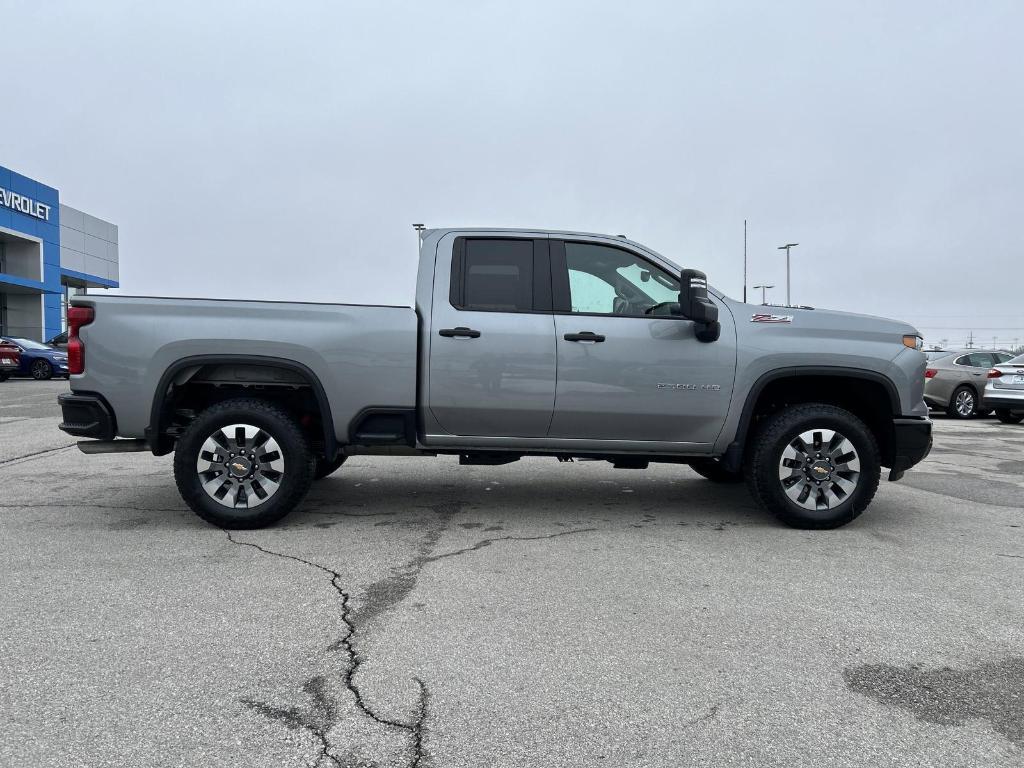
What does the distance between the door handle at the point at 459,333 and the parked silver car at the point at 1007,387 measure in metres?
12.0

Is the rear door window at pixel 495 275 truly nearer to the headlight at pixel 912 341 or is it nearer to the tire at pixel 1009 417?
the headlight at pixel 912 341

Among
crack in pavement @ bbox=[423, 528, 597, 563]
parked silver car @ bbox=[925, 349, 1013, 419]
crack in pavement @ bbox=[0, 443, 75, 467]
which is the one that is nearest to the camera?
crack in pavement @ bbox=[423, 528, 597, 563]

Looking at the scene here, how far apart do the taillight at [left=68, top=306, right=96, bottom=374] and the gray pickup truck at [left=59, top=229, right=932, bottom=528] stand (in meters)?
0.01

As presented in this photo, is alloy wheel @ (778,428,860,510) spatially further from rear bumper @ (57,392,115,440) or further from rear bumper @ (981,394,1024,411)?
rear bumper @ (981,394,1024,411)

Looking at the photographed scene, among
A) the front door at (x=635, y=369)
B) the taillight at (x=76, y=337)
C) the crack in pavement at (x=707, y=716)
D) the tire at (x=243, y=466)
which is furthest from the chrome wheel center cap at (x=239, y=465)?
the crack in pavement at (x=707, y=716)

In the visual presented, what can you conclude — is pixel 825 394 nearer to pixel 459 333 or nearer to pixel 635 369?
pixel 635 369

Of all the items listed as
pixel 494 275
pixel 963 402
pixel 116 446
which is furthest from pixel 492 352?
pixel 963 402

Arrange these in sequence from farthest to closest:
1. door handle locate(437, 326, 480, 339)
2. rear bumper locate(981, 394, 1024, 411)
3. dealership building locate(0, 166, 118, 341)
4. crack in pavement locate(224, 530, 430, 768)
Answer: dealership building locate(0, 166, 118, 341), rear bumper locate(981, 394, 1024, 411), door handle locate(437, 326, 480, 339), crack in pavement locate(224, 530, 430, 768)

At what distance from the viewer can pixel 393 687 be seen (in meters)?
2.71

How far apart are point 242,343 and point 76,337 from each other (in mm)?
1066

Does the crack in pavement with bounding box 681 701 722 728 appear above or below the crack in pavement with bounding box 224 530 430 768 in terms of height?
below

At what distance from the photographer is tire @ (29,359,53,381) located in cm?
2333

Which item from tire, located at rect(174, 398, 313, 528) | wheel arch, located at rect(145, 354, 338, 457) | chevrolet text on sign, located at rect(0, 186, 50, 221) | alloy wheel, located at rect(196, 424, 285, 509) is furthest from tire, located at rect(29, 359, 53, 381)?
alloy wheel, located at rect(196, 424, 285, 509)

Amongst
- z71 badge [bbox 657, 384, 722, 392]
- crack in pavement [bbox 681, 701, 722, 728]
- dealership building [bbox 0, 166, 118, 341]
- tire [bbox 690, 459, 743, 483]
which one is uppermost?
dealership building [bbox 0, 166, 118, 341]
